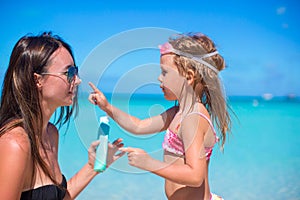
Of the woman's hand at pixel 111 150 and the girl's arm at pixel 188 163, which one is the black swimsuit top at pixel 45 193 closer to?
the woman's hand at pixel 111 150

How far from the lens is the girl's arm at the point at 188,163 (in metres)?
1.78

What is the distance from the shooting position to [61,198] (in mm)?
1937

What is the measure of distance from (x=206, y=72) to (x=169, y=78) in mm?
227

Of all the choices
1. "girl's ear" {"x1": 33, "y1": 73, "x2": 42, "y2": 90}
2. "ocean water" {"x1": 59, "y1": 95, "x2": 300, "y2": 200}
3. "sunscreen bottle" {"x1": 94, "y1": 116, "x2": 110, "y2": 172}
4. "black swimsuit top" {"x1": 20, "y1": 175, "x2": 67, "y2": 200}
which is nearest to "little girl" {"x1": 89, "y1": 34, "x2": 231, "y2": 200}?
"ocean water" {"x1": 59, "y1": 95, "x2": 300, "y2": 200}

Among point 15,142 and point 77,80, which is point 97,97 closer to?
point 77,80

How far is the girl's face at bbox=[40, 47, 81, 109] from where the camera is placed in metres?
1.82

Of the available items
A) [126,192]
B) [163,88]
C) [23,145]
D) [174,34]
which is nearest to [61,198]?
[23,145]

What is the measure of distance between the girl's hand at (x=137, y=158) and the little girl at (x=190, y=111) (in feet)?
0.20

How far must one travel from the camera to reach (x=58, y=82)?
1846mm

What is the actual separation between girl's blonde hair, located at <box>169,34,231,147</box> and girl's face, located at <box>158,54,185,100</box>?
0.03m

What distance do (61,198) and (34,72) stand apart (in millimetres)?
642

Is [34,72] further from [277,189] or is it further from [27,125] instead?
[277,189]

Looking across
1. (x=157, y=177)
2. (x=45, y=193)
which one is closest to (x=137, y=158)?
(x=45, y=193)

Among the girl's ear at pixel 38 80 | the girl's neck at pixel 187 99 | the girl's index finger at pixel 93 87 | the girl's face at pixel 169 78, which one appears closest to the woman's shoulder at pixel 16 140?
the girl's ear at pixel 38 80
